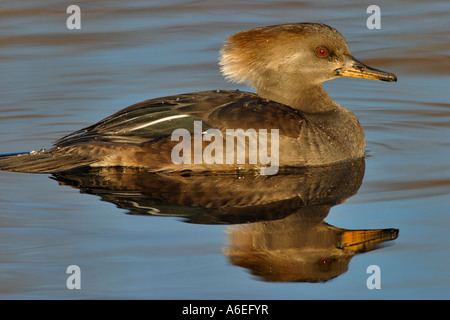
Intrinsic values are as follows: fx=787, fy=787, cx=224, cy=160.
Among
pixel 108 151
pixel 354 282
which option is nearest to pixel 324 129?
pixel 108 151

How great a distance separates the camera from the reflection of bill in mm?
7352

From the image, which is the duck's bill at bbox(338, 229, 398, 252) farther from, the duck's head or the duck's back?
the duck's head

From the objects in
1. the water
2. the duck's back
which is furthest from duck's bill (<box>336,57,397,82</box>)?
the duck's back

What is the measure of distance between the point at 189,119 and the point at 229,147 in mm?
460

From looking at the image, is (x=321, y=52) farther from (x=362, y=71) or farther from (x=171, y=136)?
(x=171, y=136)

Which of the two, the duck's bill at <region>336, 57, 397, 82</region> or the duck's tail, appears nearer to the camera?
the duck's tail

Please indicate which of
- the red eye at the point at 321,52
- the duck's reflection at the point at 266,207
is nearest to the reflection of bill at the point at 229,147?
the duck's reflection at the point at 266,207

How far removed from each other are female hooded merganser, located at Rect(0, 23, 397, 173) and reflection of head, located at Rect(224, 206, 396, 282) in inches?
55.8

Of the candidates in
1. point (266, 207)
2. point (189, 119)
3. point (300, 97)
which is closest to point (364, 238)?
point (266, 207)

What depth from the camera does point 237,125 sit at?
7344 mm

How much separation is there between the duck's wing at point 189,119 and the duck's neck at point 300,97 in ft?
1.68

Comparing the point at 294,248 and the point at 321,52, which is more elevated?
the point at 321,52

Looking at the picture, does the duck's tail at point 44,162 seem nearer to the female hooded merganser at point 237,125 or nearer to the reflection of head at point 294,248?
the female hooded merganser at point 237,125

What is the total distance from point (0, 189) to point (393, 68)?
583 cm
